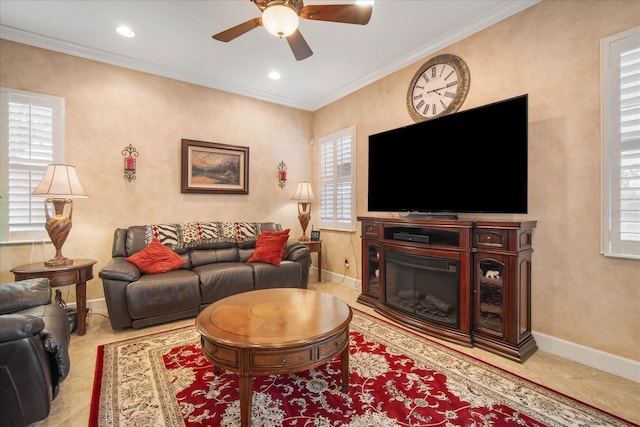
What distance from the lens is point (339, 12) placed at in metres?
1.96

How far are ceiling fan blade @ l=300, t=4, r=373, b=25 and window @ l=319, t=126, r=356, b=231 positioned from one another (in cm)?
233

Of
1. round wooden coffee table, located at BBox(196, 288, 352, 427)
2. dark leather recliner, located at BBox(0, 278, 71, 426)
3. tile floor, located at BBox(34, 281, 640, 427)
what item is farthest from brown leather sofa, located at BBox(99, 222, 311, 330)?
dark leather recliner, located at BBox(0, 278, 71, 426)

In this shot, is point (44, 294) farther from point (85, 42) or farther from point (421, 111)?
point (421, 111)

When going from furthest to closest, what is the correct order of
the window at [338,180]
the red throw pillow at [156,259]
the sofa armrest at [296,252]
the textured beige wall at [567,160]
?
1. the window at [338,180]
2. the sofa armrest at [296,252]
3. the red throw pillow at [156,259]
4. the textured beige wall at [567,160]

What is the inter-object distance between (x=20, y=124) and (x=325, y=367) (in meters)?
3.88

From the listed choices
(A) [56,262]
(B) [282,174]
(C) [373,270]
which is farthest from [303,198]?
(A) [56,262]

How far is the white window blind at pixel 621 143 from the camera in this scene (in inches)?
79.7

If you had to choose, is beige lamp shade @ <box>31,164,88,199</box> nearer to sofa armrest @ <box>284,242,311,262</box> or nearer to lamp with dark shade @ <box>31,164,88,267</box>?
lamp with dark shade @ <box>31,164,88,267</box>

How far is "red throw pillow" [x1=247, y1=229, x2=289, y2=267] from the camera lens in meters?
3.75

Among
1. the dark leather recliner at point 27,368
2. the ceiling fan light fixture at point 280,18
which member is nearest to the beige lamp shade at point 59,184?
the dark leather recliner at point 27,368

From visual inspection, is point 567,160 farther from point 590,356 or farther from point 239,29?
point 239,29

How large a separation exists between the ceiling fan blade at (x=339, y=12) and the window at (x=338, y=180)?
2.33m

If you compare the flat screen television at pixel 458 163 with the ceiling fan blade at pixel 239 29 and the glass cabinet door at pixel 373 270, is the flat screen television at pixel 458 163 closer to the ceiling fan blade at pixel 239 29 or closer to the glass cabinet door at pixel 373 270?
the glass cabinet door at pixel 373 270

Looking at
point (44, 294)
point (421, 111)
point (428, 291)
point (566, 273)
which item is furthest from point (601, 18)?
point (44, 294)
